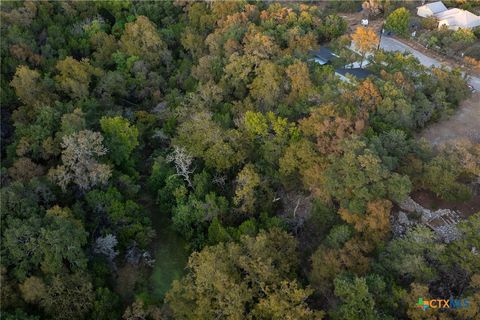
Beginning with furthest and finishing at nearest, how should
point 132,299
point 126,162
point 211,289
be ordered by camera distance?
point 126,162
point 132,299
point 211,289

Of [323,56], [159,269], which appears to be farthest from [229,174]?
[323,56]

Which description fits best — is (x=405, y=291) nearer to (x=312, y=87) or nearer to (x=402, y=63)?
(x=312, y=87)

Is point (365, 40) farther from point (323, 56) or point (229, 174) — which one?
point (229, 174)

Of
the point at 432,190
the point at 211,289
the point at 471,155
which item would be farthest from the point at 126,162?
the point at 471,155

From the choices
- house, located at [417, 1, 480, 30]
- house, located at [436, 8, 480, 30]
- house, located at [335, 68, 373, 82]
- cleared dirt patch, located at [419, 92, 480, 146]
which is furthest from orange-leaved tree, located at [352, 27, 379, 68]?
house, located at [436, 8, 480, 30]

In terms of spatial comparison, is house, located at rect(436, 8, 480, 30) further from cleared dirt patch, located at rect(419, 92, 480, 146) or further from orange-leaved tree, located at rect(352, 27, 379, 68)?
cleared dirt patch, located at rect(419, 92, 480, 146)

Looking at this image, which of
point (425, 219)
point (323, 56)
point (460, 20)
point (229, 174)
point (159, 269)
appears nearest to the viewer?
point (425, 219)
